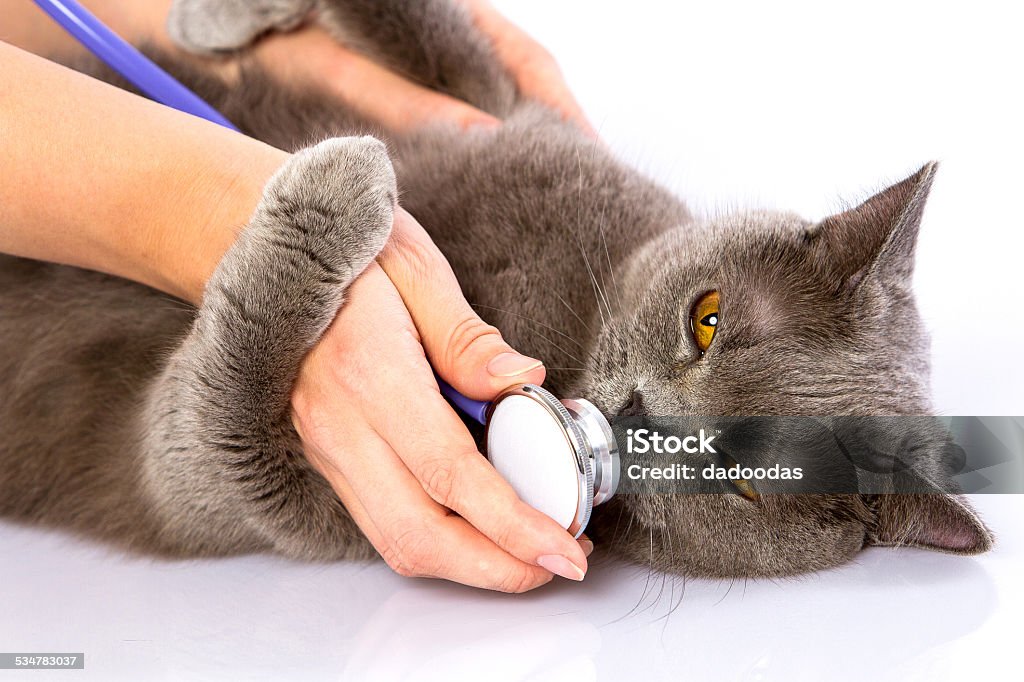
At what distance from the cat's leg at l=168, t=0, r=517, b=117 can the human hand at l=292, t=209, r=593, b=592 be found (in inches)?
32.5

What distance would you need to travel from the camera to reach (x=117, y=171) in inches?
45.4

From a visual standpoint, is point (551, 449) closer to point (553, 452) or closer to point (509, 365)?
point (553, 452)

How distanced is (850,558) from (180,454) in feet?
2.81

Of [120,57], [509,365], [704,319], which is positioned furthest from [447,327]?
[120,57]

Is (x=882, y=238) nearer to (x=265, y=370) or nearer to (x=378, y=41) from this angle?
(x=265, y=370)

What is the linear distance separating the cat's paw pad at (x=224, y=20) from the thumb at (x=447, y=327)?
31.1 inches

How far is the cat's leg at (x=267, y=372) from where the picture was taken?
1106 millimetres

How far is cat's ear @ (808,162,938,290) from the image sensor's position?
1173mm

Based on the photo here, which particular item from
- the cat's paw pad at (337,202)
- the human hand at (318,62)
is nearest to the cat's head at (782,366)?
the cat's paw pad at (337,202)

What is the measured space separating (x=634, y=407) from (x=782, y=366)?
0.60 feet

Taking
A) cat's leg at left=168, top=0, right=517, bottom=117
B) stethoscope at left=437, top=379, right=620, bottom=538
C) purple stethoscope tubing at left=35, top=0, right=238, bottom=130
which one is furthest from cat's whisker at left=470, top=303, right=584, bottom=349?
cat's leg at left=168, top=0, right=517, bottom=117

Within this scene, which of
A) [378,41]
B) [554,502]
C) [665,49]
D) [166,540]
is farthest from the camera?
[665,49]

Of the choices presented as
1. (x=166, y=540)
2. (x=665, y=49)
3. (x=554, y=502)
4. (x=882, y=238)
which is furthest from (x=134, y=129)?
(x=665, y=49)

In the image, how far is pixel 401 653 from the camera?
1034mm
